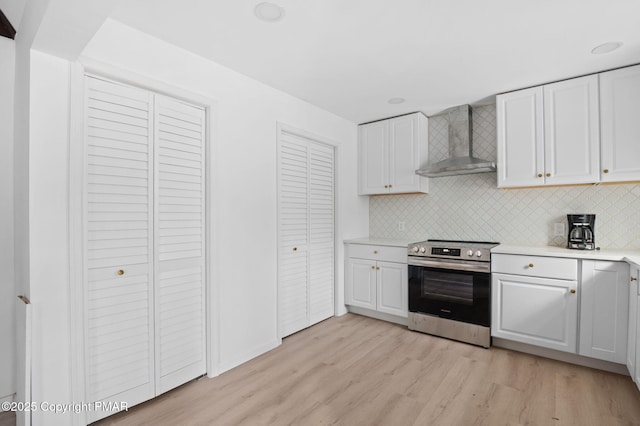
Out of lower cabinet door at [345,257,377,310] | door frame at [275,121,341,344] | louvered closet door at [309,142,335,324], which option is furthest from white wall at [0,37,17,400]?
lower cabinet door at [345,257,377,310]

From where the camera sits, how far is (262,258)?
283cm

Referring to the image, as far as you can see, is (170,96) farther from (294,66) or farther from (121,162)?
(294,66)

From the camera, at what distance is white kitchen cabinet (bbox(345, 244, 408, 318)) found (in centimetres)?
346

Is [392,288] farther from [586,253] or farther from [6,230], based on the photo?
[6,230]

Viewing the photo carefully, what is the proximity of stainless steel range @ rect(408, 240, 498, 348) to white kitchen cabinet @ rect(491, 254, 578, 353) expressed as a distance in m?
0.10

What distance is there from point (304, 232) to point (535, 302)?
226 centimetres

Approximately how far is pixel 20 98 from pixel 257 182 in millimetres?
1609

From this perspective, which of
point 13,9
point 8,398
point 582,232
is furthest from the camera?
point 582,232

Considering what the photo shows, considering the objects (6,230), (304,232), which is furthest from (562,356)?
(6,230)

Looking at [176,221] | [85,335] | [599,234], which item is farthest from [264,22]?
[599,234]

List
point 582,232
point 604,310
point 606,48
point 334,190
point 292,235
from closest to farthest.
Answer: point 606,48 < point 604,310 < point 582,232 < point 292,235 < point 334,190

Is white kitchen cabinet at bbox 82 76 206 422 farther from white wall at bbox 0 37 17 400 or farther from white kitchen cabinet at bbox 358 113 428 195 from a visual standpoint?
white kitchen cabinet at bbox 358 113 428 195

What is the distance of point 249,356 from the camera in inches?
106

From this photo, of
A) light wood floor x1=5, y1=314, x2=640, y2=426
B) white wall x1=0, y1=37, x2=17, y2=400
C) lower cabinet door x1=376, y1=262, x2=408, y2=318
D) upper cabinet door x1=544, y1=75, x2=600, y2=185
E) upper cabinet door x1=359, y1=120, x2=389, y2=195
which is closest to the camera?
light wood floor x1=5, y1=314, x2=640, y2=426
